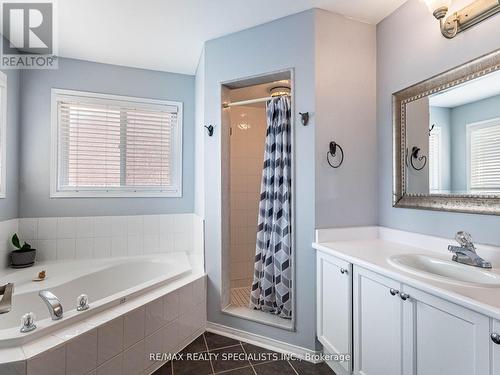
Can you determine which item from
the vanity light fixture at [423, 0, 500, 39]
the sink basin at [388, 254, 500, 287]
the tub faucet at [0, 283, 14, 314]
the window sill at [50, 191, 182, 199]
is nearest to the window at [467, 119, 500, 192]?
the sink basin at [388, 254, 500, 287]

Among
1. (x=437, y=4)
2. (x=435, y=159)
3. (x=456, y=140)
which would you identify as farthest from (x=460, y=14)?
(x=435, y=159)

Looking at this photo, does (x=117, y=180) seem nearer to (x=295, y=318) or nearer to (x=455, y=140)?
(x=295, y=318)

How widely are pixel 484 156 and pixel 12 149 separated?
3.53 metres

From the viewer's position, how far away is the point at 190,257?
9.10ft

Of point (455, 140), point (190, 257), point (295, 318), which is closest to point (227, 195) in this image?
point (190, 257)

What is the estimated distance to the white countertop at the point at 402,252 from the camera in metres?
0.93

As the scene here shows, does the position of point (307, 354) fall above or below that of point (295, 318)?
below

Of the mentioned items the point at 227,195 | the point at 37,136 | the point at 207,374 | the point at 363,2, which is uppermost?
the point at 363,2

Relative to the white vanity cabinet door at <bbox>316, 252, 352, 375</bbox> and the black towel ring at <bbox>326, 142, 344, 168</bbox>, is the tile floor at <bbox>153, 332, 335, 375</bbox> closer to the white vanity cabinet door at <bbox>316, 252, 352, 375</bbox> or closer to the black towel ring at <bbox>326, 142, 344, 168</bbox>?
the white vanity cabinet door at <bbox>316, 252, 352, 375</bbox>

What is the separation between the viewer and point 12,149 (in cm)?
242

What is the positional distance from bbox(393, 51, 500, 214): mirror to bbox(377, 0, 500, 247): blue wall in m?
0.06

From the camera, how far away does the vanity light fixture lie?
1.33m

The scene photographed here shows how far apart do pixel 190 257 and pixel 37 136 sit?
6.22 feet

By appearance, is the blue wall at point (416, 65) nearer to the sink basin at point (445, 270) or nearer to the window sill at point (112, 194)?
the sink basin at point (445, 270)
